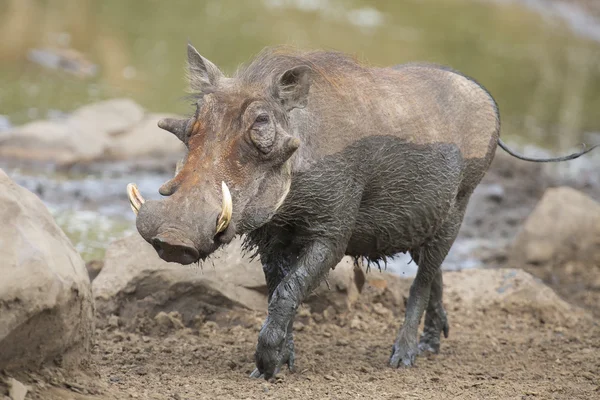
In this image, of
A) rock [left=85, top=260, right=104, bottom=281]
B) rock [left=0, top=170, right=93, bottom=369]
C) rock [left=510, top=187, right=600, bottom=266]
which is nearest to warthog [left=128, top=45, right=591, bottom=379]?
rock [left=0, top=170, right=93, bottom=369]

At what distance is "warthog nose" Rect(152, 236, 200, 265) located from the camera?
4.12 m

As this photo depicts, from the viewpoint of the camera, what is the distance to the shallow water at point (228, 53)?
1095cm

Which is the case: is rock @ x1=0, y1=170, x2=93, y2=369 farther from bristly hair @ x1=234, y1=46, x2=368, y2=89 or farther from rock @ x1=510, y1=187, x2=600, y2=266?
rock @ x1=510, y1=187, x2=600, y2=266

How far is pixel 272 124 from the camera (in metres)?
4.74

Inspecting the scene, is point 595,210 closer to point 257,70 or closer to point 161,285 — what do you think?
point 161,285

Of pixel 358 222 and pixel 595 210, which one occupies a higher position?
pixel 358 222

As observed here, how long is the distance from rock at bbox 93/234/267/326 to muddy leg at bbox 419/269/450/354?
3.47 ft

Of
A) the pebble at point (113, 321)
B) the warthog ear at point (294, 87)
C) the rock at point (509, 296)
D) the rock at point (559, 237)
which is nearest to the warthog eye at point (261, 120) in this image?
the warthog ear at point (294, 87)

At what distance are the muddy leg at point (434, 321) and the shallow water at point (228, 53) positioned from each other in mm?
2389

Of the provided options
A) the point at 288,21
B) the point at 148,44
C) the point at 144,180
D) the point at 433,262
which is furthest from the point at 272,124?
the point at 288,21

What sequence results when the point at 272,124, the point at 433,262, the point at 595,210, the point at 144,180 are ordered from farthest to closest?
the point at 144,180 → the point at 595,210 → the point at 433,262 → the point at 272,124

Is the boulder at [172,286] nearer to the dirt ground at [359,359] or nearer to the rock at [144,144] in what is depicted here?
the dirt ground at [359,359]

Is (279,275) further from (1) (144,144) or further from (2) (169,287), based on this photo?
(1) (144,144)

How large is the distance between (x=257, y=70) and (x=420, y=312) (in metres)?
2.00
